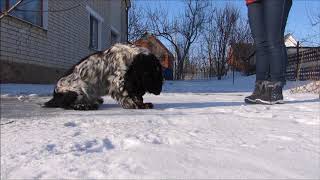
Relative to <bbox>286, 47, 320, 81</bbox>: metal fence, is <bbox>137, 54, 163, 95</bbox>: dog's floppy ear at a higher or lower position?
lower

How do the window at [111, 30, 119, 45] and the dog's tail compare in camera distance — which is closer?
the dog's tail

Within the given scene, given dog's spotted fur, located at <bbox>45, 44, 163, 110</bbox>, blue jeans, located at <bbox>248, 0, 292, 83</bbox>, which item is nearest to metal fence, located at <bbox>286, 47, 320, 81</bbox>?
blue jeans, located at <bbox>248, 0, 292, 83</bbox>

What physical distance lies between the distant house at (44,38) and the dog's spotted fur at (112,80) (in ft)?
4.86

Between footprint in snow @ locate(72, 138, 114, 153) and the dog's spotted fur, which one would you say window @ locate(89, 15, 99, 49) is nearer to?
the dog's spotted fur

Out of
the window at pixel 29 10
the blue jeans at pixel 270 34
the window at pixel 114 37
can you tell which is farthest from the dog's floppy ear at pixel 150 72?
the window at pixel 114 37

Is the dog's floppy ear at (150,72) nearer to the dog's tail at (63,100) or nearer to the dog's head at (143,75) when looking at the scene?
the dog's head at (143,75)

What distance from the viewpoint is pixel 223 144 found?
8.36 ft

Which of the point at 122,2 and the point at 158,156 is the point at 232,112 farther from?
the point at 122,2

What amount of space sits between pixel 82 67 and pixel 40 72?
653 centimetres

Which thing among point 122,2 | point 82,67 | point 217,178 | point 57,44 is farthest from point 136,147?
point 122,2

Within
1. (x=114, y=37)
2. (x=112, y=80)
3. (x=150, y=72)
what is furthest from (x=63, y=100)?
(x=114, y=37)

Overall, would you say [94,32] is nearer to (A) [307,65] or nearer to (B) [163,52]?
(A) [307,65]

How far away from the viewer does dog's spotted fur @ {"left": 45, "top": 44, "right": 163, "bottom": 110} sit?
14.7 ft

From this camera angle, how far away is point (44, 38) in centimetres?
1122
